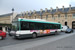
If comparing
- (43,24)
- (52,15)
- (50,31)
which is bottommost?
(50,31)

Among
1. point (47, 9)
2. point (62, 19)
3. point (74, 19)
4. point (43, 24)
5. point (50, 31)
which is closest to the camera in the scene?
point (43, 24)

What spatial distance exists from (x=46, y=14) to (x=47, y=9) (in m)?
6.86

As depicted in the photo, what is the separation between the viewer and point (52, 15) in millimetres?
52156

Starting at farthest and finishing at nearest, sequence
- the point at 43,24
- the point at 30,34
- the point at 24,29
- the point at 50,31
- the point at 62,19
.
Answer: the point at 62,19
the point at 50,31
the point at 43,24
the point at 30,34
the point at 24,29

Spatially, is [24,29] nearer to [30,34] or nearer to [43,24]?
[30,34]

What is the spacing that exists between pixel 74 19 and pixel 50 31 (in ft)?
105

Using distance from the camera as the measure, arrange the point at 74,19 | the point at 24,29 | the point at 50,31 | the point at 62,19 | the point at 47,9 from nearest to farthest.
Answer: the point at 24,29
the point at 50,31
the point at 74,19
the point at 62,19
the point at 47,9

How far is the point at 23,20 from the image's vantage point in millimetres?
13125

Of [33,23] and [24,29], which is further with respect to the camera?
[33,23]

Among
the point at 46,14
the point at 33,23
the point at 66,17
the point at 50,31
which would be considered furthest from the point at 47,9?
the point at 33,23

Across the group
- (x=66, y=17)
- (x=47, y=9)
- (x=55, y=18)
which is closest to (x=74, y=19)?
(x=66, y=17)

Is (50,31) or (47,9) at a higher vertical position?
(47,9)

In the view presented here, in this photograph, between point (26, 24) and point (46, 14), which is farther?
point (46, 14)

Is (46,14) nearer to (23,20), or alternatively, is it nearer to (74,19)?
(74,19)
